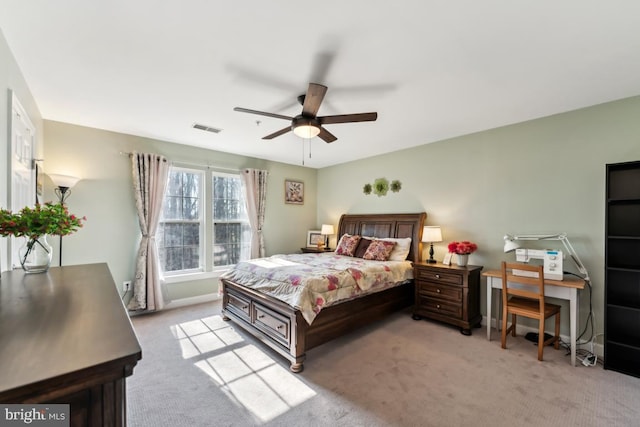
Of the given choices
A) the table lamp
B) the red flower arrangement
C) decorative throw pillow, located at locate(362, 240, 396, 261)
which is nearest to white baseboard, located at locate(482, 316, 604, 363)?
the red flower arrangement

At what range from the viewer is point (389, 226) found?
14.9 feet

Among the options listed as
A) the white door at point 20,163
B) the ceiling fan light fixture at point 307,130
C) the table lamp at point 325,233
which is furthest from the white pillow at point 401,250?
the white door at point 20,163

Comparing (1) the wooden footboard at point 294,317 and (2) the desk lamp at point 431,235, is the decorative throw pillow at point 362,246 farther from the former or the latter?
(2) the desk lamp at point 431,235

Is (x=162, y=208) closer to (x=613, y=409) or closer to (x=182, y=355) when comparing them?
(x=182, y=355)

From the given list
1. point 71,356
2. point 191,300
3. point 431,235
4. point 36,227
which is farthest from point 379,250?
point 71,356

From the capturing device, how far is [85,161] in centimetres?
353

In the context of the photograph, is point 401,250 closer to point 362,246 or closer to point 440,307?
point 362,246

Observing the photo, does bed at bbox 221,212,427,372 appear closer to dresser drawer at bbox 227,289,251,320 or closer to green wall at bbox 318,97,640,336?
dresser drawer at bbox 227,289,251,320

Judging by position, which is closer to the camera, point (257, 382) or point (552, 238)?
point (257, 382)

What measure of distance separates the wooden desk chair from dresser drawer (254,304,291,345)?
7.56 feet

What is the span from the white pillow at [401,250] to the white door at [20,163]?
404 centimetres

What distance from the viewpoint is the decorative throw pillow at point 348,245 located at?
14.8 ft

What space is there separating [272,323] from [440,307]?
2185mm

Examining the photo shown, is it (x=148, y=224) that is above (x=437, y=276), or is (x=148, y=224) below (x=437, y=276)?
above
